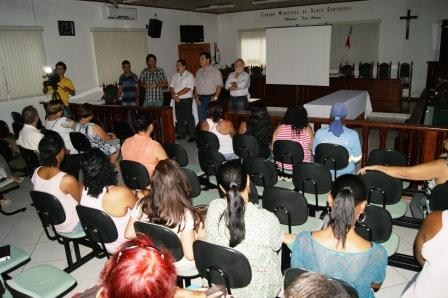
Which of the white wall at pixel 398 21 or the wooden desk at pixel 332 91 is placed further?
the white wall at pixel 398 21

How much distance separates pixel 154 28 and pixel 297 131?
7057 mm

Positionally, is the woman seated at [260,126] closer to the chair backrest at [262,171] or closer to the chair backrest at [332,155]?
the chair backrest at [332,155]

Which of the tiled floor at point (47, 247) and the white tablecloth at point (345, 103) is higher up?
the white tablecloth at point (345, 103)

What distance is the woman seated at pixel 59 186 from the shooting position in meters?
2.75

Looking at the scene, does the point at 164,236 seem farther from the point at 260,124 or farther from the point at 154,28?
the point at 154,28

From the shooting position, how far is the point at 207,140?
4277mm

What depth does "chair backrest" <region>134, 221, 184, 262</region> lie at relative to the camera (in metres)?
2.00

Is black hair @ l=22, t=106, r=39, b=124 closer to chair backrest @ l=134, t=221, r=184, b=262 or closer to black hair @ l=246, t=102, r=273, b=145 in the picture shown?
black hair @ l=246, t=102, r=273, b=145

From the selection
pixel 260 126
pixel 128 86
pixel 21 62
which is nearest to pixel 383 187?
Answer: pixel 260 126

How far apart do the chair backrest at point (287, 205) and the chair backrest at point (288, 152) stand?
1.23 m

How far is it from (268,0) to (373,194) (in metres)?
7.73

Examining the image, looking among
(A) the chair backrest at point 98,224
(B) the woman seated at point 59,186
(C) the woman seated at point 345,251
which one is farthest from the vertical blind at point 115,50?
(C) the woman seated at point 345,251

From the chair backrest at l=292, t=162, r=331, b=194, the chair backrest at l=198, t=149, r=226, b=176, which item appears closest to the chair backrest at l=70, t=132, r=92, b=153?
the chair backrest at l=198, t=149, r=226, b=176

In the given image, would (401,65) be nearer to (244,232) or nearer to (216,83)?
(216,83)
